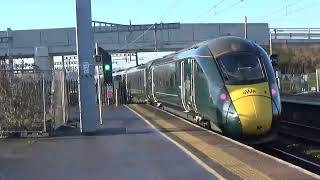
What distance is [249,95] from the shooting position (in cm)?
1672

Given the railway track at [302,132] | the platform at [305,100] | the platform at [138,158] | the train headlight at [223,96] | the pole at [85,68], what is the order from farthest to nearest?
the platform at [305,100] < the railway track at [302,132] < the pole at [85,68] < the train headlight at [223,96] < the platform at [138,158]

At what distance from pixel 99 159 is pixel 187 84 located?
8435mm

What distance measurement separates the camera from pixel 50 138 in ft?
59.1

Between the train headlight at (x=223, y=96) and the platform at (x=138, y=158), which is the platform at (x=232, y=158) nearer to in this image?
the platform at (x=138, y=158)

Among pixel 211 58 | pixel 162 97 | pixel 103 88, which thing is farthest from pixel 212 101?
pixel 103 88

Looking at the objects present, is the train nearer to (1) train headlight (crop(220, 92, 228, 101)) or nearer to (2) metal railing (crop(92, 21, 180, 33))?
(1) train headlight (crop(220, 92, 228, 101))

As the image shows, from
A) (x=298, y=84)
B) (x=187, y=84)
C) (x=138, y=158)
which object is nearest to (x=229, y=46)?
(x=187, y=84)

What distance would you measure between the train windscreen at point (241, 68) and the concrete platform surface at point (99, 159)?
2620 millimetres

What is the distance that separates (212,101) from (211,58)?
132 cm

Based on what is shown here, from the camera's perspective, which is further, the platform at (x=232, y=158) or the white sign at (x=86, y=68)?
the white sign at (x=86, y=68)

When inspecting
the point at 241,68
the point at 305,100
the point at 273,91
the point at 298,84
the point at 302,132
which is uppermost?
the point at 241,68

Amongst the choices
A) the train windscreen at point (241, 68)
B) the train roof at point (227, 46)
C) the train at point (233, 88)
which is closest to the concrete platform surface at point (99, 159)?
the train at point (233, 88)

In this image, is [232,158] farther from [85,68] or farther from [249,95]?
[85,68]

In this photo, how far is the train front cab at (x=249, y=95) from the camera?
16562 mm
